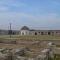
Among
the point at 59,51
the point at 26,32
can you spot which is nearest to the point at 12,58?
the point at 59,51

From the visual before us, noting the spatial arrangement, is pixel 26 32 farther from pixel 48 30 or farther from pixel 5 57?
pixel 5 57

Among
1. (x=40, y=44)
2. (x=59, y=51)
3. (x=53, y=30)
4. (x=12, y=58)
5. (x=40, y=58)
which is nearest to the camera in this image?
(x=12, y=58)

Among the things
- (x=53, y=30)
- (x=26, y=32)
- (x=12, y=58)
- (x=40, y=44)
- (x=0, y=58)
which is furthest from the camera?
(x=53, y=30)

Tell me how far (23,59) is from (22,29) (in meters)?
55.9

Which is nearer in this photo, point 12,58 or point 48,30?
point 12,58

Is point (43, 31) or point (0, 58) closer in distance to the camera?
point (0, 58)

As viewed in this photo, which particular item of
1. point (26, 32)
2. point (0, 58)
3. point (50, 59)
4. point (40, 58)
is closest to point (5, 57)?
point (0, 58)

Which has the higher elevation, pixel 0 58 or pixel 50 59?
pixel 0 58

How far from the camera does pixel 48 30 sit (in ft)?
224

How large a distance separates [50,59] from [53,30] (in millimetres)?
57431

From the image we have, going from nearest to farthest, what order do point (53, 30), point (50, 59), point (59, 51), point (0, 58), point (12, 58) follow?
Answer: point (0, 58), point (12, 58), point (50, 59), point (59, 51), point (53, 30)

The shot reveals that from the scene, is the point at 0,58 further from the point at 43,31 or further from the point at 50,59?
the point at 43,31

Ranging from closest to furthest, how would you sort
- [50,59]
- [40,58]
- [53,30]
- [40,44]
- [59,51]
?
1. [40,58]
2. [50,59]
3. [59,51]
4. [40,44]
5. [53,30]

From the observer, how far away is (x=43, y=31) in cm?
6688
